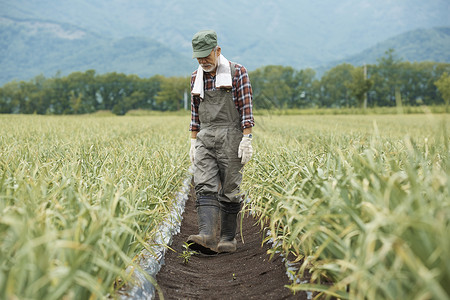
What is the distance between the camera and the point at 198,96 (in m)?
3.76

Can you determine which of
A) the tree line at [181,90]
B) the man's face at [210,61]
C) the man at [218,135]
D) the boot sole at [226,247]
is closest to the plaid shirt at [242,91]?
the man at [218,135]

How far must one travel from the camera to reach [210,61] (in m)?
3.59

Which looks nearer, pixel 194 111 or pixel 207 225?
pixel 207 225

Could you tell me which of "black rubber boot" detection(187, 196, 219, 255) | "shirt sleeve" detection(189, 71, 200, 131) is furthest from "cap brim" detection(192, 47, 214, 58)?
"black rubber boot" detection(187, 196, 219, 255)

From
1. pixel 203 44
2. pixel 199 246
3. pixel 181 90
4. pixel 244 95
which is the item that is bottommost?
pixel 199 246

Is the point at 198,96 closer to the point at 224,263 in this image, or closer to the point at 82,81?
the point at 224,263

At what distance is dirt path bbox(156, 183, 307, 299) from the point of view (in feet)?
9.04

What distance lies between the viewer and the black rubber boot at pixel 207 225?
3.58 metres

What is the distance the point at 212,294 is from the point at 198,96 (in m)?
1.80

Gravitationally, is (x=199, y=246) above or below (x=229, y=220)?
below

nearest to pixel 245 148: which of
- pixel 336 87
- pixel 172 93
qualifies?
pixel 172 93

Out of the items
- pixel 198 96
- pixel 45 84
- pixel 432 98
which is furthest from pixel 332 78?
pixel 198 96

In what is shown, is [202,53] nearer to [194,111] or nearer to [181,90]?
[194,111]

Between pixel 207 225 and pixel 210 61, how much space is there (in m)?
1.50
